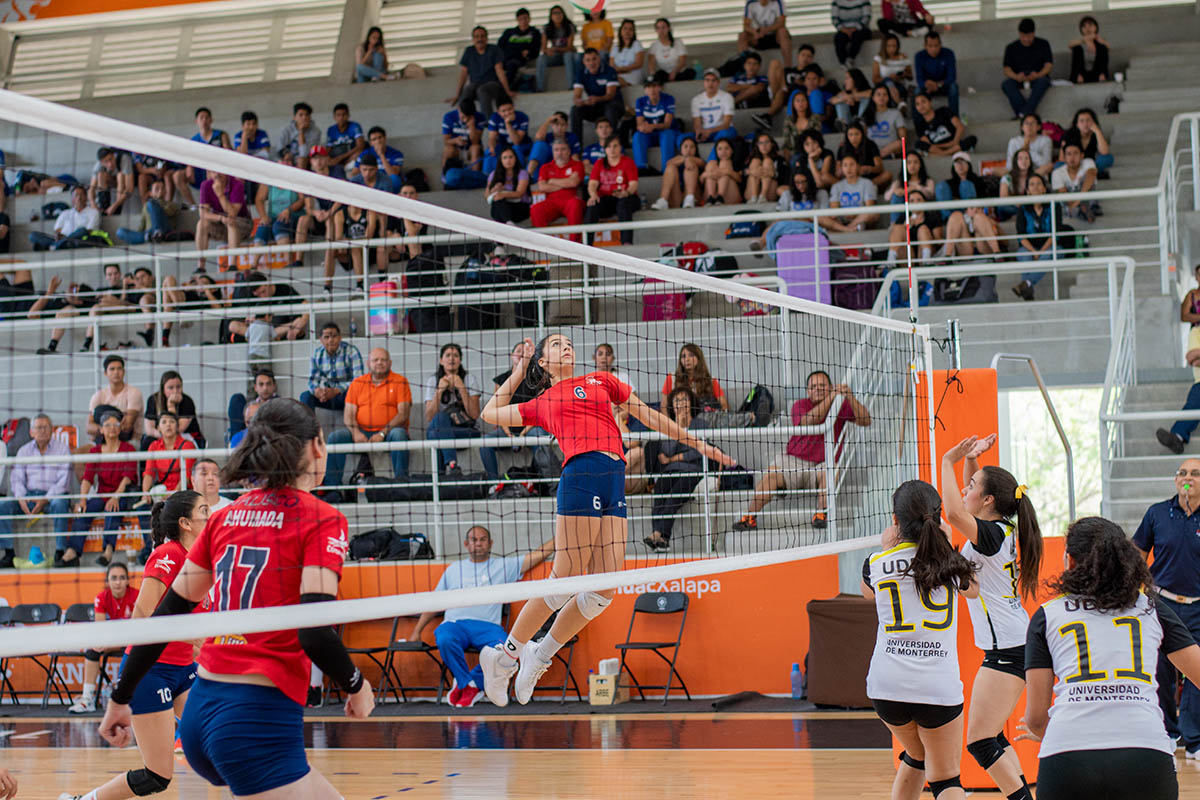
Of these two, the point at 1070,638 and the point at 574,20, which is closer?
the point at 1070,638

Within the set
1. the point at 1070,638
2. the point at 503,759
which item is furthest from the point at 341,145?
the point at 1070,638

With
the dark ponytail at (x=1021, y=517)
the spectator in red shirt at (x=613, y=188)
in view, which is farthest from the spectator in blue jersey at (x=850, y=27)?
the dark ponytail at (x=1021, y=517)

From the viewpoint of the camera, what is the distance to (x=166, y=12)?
2045 cm

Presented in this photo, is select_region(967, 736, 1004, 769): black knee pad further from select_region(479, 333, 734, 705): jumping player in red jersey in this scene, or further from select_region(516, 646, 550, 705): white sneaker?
select_region(516, 646, 550, 705): white sneaker

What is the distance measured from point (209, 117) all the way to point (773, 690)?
35.2 ft

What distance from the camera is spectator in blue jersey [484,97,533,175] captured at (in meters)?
15.8

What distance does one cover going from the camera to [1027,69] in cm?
1548

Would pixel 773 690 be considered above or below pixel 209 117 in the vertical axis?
below

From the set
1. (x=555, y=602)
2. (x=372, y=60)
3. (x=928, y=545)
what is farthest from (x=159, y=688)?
(x=372, y=60)

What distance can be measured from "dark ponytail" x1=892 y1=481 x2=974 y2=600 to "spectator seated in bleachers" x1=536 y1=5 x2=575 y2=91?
12.9m

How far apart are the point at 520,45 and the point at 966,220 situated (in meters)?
7.18

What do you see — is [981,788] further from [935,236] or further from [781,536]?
[935,236]

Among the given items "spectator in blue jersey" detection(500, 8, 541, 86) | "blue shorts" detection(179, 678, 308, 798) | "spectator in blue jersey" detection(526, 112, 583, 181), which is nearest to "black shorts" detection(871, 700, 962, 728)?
"blue shorts" detection(179, 678, 308, 798)

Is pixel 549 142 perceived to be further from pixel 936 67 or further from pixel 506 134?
pixel 936 67
